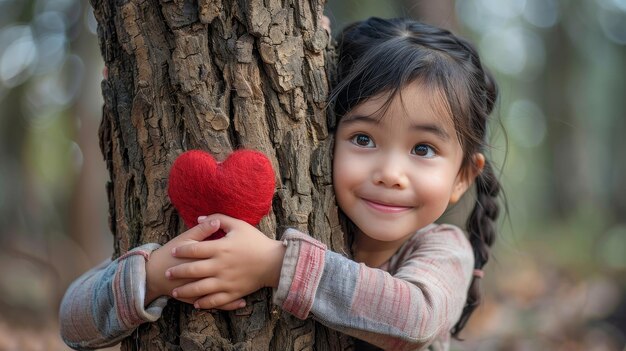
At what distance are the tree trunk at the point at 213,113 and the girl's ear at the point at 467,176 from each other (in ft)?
1.69

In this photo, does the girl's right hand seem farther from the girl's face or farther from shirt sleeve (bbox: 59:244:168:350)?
the girl's face

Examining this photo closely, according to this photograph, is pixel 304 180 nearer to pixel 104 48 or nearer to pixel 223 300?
pixel 223 300

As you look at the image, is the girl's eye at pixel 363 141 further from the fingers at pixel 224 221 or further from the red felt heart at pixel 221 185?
the fingers at pixel 224 221

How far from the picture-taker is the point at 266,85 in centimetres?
162

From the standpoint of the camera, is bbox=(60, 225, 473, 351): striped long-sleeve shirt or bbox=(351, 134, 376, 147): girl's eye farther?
bbox=(351, 134, 376, 147): girl's eye

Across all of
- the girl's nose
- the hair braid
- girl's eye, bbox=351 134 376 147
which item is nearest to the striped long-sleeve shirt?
the girl's nose

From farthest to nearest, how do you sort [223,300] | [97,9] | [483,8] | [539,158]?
[539,158] < [483,8] < [97,9] < [223,300]

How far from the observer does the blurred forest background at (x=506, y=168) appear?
6.13 meters

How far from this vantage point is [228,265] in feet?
4.81

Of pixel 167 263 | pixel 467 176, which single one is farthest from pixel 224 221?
pixel 467 176

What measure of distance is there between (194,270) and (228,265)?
0.26 ft

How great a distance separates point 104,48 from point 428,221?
1017mm

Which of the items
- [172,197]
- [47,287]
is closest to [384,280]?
[172,197]

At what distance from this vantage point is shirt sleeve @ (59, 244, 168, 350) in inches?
58.7
